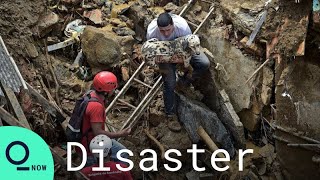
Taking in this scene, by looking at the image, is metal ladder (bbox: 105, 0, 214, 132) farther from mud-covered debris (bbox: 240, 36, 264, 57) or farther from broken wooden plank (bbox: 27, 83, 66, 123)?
mud-covered debris (bbox: 240, 36, 264, 57)

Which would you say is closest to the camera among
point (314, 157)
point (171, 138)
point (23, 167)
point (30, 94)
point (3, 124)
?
point (23, 167)

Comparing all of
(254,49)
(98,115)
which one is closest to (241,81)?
(254,49)

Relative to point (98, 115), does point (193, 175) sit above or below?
below

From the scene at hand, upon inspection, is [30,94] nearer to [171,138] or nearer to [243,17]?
[171,138]

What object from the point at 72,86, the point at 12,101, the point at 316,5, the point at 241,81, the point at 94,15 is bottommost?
the point at 72,86

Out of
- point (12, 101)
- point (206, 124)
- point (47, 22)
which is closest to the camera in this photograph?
point (12, 101)

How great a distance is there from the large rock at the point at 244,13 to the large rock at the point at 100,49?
6.62 feet

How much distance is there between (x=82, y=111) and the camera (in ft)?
18.6

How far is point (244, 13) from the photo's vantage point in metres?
7.71

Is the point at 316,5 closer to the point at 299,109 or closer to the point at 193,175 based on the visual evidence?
the point at 299,109

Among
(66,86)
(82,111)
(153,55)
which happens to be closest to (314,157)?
(153,55)

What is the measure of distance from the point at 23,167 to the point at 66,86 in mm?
3353

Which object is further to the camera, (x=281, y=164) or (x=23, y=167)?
(x=281, y=164)

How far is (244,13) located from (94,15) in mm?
3214
